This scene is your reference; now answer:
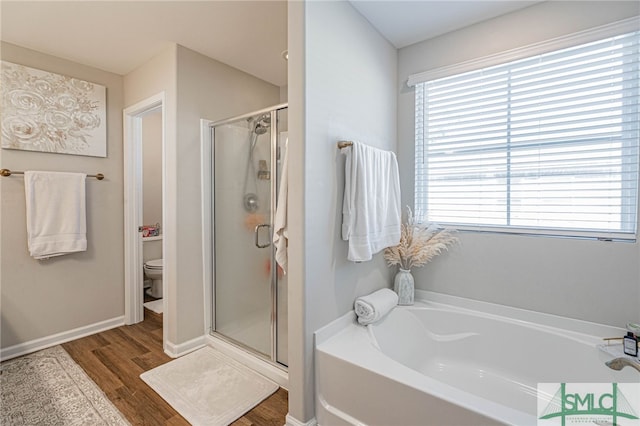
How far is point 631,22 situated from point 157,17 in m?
2.81

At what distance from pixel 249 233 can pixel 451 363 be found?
173 centimetres

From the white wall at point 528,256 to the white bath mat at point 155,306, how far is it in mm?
2775

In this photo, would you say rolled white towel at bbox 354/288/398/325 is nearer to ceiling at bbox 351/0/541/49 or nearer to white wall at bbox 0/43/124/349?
ceiling at bbox 351/0/541/49

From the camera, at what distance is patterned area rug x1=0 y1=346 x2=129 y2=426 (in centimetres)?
167

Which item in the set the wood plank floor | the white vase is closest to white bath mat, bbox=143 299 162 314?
the wood plank floor

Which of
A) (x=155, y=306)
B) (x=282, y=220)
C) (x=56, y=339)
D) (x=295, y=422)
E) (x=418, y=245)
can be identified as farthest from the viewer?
(x=155, y=306)

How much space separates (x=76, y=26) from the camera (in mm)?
2098

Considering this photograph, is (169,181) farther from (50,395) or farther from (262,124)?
(50,395)

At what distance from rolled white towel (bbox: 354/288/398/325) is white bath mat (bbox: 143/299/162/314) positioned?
2.45 metres

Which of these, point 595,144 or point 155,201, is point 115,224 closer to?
point 155,201

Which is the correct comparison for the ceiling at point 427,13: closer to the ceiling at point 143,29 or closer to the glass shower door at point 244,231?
the ceiling at point 143,29
